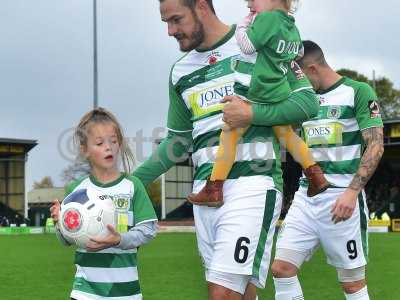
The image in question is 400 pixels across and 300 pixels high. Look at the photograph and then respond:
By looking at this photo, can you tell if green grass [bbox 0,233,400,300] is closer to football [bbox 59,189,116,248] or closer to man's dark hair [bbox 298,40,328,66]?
man's dark hair [bbox 298,40,328,66]

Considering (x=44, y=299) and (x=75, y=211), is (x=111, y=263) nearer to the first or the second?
(x=75, y=211)

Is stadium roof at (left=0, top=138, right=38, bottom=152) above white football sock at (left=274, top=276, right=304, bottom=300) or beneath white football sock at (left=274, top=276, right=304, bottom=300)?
above

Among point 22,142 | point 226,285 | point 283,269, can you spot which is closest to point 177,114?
point 226,285

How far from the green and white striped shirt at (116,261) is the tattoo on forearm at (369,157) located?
179cm

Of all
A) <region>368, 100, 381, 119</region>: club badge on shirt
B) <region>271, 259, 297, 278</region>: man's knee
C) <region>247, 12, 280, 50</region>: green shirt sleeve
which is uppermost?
<region>247, 12, 280, 50</region>: green shirt sleeve

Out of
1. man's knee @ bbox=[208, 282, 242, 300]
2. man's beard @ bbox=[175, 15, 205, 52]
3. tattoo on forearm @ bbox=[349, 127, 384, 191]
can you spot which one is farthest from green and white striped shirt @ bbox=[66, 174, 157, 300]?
tattoo on forearm @ bbox=[349, 127, 384, 191]

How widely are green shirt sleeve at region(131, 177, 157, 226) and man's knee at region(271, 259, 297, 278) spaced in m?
1.95

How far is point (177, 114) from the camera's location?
409 centimetres

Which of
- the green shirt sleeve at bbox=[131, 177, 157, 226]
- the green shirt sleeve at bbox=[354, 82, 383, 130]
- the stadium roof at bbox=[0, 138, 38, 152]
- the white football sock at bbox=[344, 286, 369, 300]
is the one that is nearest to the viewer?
the green shirt sleeve at bbox=[131, 177, 157, 226]

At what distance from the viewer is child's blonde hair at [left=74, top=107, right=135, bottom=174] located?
3.95 metres

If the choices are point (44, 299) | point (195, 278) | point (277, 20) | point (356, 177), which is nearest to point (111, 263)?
point (277, 20)

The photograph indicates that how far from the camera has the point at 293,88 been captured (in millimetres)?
3666

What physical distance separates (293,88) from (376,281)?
682cm

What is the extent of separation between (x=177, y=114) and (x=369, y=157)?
1731mm
